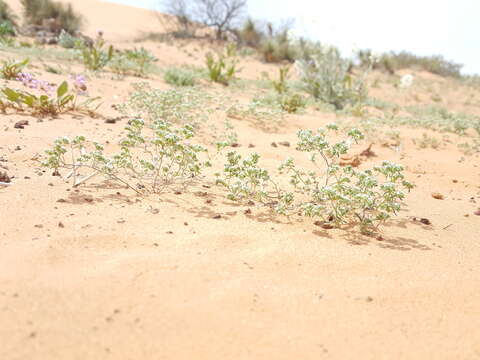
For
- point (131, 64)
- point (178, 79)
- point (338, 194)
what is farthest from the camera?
point (131, 64)

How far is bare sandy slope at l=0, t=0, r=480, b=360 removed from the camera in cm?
136

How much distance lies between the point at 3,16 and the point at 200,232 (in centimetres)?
1777

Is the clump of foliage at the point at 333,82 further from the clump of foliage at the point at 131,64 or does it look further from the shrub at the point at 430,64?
the shrub at the point at 430,64

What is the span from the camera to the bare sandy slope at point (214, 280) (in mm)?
1362

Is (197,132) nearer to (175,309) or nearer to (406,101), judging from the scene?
(175,309)

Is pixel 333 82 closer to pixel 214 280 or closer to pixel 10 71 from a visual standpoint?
pixel 10 71

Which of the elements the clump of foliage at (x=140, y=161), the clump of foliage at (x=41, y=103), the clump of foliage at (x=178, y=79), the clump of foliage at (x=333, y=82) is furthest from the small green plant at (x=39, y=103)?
the clump of foliage at (x=333, y=82)

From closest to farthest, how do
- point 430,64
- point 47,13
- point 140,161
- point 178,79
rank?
point 140,161 < point 178,79 < point 47,13 < point 430,64

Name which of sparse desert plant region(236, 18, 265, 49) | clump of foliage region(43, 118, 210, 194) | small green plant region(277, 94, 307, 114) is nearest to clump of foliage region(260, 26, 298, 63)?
sparse desert plant region(236, 18, 265, 49)

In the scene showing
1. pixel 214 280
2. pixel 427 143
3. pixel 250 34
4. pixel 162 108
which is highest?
pixel 250 34

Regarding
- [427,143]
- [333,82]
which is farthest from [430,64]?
[427,143]

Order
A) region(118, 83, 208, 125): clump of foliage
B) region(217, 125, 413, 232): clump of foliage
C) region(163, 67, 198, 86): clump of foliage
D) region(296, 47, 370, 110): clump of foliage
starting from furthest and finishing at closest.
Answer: region(296, 47, 370, 110): clump of foliage → region(163, 67, 198, 86): clump of foliage → region(118, 83, 208, 125): clump of foliage → region(217, 125, 413, 232): clump of foliage

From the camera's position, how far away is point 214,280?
171 centimetres

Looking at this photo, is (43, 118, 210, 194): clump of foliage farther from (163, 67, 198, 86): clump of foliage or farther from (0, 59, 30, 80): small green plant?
(163, 67, 198, 86): clump of foliage
